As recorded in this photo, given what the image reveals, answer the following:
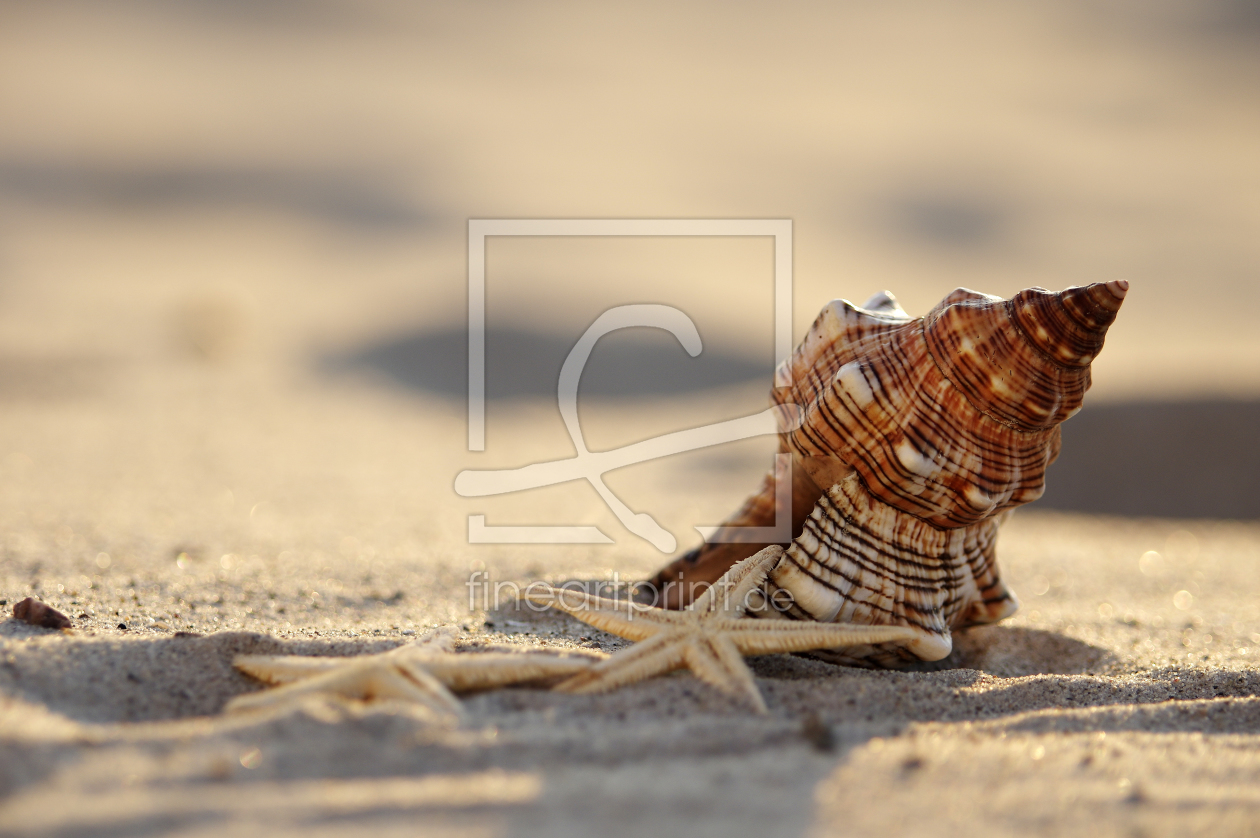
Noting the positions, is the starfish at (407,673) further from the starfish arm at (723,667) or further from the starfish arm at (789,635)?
the starfish arm at (789,635)

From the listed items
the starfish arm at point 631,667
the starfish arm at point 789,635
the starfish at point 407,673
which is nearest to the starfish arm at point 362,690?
the starfish at point 407,673

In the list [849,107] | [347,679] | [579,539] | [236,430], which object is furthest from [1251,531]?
[849,107]

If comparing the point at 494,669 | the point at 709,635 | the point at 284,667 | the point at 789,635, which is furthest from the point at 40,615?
the point at 789,635

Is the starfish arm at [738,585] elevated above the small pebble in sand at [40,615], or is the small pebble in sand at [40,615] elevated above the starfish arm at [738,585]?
the starfish arm at [738,585]

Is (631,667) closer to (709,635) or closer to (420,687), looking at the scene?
(709,635)

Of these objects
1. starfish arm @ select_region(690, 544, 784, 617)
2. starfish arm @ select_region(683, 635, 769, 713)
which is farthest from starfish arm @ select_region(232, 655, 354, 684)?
starfish arm @ select_region(690, 544, 784, 617)

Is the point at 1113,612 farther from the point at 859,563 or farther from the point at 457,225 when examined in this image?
the point at 457,225

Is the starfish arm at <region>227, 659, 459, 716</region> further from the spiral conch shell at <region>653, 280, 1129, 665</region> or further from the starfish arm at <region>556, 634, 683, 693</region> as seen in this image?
the spiral conch shell at <region>653, 280, 1129, 665</region>
